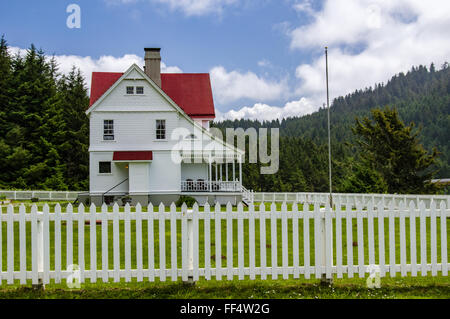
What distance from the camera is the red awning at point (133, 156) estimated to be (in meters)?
24.4

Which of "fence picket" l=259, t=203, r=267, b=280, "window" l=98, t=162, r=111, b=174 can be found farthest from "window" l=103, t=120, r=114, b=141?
"fence picket" l=259, t=203, r=267, b=280

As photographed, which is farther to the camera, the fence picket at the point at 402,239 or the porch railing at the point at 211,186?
the porch railing at the point at 211,186

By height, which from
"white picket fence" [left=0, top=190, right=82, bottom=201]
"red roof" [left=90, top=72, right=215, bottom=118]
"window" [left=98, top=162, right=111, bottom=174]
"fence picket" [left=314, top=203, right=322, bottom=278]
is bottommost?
"white picket fence" [left=0, top=190, right=82, bottom=201]

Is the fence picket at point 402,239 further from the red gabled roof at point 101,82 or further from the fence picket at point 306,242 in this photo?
the red gabled roof at point 101,82

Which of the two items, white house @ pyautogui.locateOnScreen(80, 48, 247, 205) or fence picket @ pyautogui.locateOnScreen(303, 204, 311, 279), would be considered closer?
fence picket @ pyautogui.locateOnScreen(303, 204, 311, 279)

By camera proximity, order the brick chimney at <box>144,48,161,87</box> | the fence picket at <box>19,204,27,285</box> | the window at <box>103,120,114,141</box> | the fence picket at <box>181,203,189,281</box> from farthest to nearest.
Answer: the brick chimney at <box>144,48,161,87</box>, the window at <box>103,120,114,141</box>, the fence picket at <box>181,203,189,281</box>, the fence picket at <box>19,204,27,285</box>

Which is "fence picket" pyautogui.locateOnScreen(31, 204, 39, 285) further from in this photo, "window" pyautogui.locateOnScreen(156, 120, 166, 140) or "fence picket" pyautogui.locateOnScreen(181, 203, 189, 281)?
"window" pyautogui.locateOnScreen(156, 120, 166, 140)

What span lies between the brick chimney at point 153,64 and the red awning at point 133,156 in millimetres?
5981

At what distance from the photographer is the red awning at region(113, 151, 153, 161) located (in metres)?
24.4

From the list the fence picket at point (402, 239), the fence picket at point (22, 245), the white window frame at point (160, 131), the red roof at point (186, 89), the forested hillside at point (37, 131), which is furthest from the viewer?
the forested hillside at point (37, 131)

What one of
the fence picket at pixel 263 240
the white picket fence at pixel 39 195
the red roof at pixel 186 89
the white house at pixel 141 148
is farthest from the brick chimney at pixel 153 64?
the fence picket at pixel 263 240

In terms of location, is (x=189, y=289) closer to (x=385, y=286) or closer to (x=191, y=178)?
(x=385, y=286)

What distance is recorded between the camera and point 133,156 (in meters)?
24.6

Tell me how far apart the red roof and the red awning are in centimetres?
559
